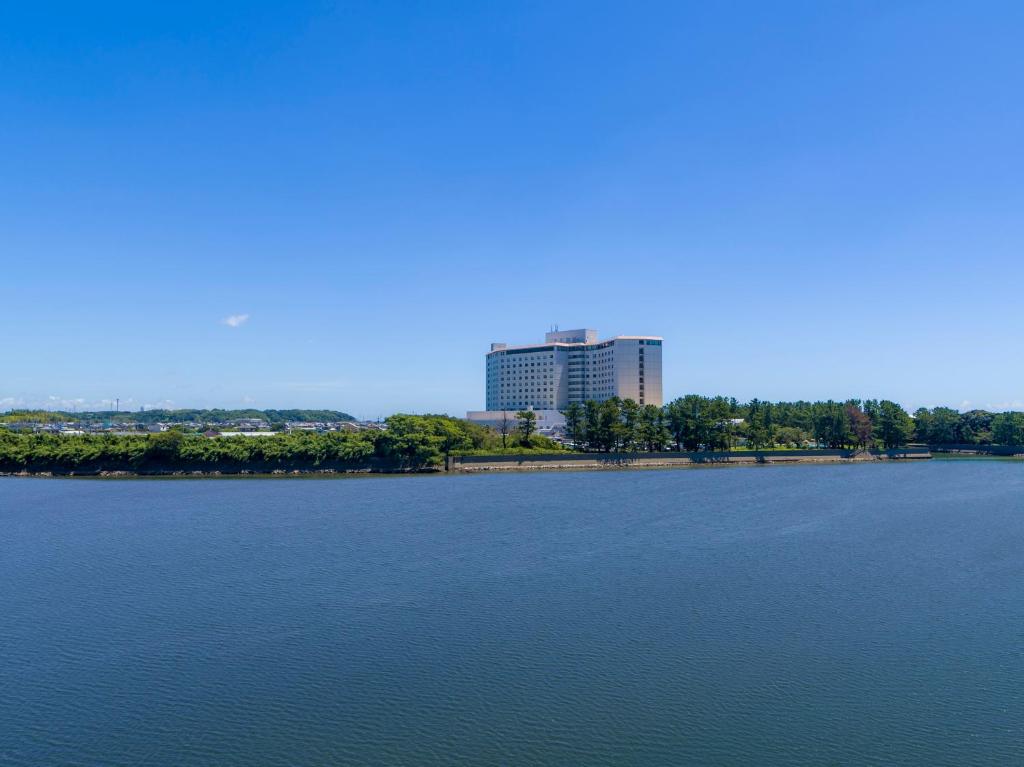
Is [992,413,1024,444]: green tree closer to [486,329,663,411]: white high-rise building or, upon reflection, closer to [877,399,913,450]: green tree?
[877,399,913,450]: green tree

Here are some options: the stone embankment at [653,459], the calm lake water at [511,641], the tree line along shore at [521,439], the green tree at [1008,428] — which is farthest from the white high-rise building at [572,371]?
the calm lake water at [511,641]

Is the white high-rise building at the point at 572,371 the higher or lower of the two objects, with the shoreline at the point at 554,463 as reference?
higher

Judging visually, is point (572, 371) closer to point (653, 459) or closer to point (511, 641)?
point (653, 459)

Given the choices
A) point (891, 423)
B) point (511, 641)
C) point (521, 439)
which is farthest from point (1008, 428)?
point (511, 641)

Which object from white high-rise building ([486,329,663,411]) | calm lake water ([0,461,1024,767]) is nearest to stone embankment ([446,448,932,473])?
calm lake water ([0,461,1024,767])

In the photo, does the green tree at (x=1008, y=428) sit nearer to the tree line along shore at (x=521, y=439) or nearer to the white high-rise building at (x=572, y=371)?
the tree line along shore at (x=521, y=439)

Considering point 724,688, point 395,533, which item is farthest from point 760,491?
point 724,688
